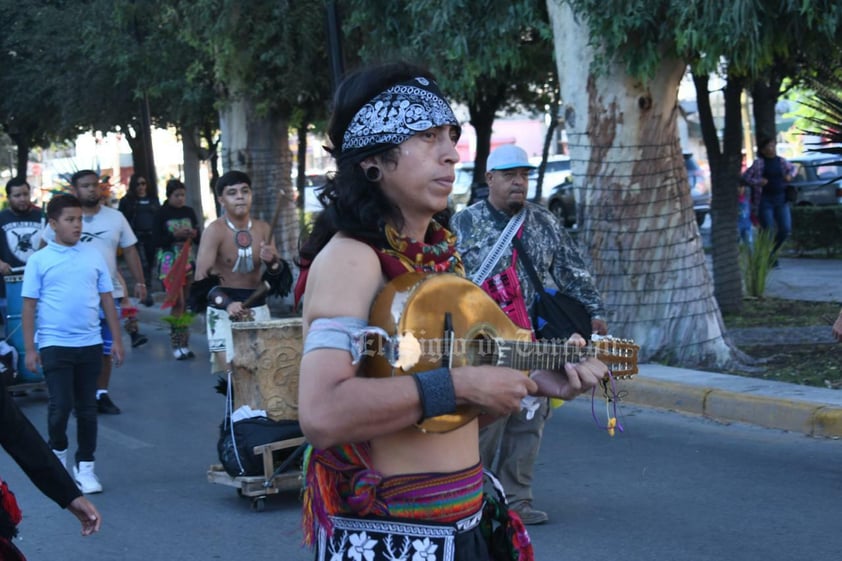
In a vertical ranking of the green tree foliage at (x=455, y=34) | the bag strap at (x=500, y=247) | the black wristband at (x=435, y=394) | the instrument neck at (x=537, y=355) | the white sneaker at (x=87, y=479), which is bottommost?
the white sneaker at (x=87, y=479)

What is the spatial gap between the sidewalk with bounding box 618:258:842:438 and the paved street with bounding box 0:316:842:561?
0.38 ft

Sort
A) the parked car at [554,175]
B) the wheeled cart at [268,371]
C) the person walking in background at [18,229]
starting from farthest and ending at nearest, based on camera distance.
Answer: the parked car at [554,175] → the person walking in background at [18,229] → the wheeled cart at [268,371]

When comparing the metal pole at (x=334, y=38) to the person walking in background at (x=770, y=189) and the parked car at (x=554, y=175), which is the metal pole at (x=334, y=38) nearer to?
the person walking in background at (x=770, y=189)

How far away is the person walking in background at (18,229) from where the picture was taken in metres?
11.7

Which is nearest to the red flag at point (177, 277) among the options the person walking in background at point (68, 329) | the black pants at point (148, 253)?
the person walking in background at point (68, 329)

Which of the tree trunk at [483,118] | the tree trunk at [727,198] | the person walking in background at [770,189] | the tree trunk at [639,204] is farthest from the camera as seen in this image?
the tree trunk at [483,118]

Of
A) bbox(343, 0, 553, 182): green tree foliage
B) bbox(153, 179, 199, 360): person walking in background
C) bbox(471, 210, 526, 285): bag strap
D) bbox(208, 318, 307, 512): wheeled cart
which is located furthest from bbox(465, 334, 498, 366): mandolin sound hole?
bbox(153, 179, 199, 360): person walking in background

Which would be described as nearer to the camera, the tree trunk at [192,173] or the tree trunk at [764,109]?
the tree trunk at [764,109]

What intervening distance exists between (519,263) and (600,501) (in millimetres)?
1518

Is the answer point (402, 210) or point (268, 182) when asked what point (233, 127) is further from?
point (402, 210)

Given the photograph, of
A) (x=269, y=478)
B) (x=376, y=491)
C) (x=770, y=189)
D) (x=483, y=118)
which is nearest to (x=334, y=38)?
(x=269, y=478)

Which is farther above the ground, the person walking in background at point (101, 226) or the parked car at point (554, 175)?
the parked car at point (554, 175)

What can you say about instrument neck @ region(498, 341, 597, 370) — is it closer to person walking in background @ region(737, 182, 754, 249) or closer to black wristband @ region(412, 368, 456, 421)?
black wristband @ region(412, 368, 456, 421)

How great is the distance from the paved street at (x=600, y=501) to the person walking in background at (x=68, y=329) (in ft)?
1.40
